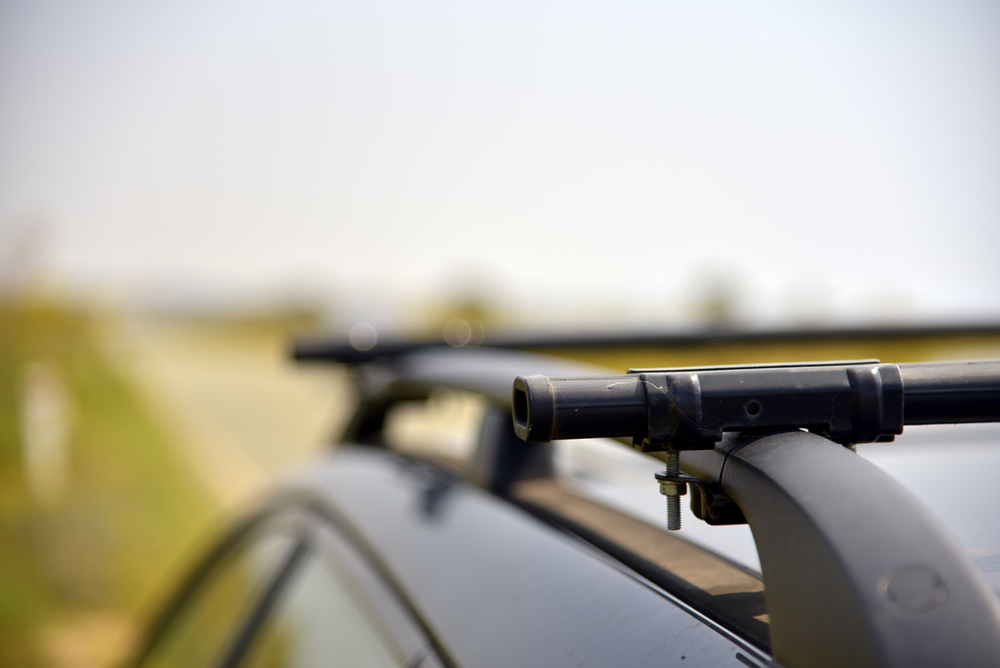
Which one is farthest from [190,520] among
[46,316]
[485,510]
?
[485,510]

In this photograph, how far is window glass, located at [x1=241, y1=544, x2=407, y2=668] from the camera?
134 cm

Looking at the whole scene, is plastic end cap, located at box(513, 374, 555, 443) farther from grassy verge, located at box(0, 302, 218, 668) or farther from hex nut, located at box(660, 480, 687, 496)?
grassy verge, located at box(0, 302, 218, 668)

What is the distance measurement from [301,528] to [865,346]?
1.78m

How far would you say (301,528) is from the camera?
185 centimetres

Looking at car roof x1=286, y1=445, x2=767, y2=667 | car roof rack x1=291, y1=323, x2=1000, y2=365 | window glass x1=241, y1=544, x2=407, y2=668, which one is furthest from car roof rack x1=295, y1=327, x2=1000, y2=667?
car roof rack x1=291, y1=323, x2=1000, y2=365

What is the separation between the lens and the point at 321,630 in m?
1.59

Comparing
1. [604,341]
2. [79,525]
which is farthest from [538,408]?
[79,525]

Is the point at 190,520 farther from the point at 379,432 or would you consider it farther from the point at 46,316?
the point at 379,432

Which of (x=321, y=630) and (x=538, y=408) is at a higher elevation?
(x=538, y=408)

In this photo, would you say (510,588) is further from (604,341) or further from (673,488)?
(604,341)

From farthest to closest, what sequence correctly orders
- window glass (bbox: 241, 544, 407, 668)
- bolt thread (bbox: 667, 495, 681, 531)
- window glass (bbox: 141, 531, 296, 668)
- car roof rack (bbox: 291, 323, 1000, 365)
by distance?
car roof rack (bbox: 291, 323, 1000, 365) → window glass (bbox: 141, 531, 296, 668) → window glass (bbox: 241, 544, 407, 668) → bolt thread (bbox: 667, 495, 681, 531)

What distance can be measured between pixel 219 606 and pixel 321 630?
0.88m

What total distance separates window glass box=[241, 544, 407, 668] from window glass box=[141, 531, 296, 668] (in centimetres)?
14

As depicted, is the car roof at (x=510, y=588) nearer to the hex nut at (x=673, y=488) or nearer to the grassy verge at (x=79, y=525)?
the hex nut at (x=673, y=488)
